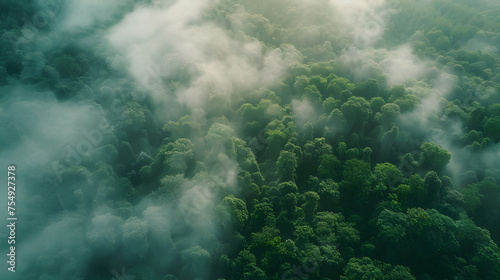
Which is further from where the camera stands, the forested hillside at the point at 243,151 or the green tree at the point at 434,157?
the green tree at the point at 434,157

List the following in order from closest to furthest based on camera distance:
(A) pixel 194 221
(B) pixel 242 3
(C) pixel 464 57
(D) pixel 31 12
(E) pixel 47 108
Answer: (A) pixel 194 221, (E) pixel 47 108, (D) pixel 31 12, (C) pixel 464 57, (B) pixel 242 3

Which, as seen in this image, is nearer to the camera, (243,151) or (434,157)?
(243,151)

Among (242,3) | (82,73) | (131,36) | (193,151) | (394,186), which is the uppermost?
(242,3)

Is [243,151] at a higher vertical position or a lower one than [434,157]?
higher

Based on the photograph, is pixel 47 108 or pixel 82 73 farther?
pixel 82 73

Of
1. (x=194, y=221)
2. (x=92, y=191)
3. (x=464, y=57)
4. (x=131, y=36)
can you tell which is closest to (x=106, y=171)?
(x=92, y=191)

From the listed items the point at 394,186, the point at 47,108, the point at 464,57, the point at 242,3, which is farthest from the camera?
the point at 242,3

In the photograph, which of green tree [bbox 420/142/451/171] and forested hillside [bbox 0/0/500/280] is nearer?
forested hillside [bbox 0/0/500/280]

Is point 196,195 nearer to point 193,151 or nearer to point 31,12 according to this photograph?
point 193,151
